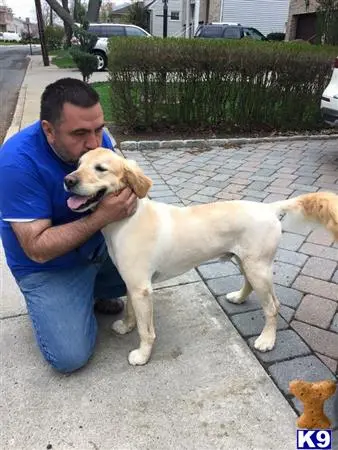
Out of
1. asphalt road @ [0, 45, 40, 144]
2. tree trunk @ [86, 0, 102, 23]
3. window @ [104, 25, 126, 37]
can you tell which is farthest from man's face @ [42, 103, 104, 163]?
tree trunk @ [86, 0, 102, 23]

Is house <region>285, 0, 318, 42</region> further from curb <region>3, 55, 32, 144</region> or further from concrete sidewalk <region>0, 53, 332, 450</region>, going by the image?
concrete sidewalk <region>0, 53, 332, 450</region>

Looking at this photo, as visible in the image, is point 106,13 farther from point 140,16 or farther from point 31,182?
point 31,182

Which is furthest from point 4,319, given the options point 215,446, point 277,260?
point 277,260

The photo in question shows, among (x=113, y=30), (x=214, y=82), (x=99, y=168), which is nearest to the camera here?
(x=99, y=168)

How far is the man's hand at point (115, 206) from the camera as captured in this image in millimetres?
2281

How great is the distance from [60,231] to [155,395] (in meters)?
1.04

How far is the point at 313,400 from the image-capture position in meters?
2.08

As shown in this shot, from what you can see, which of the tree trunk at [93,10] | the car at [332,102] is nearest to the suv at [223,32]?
the tree trunk at [93,10]

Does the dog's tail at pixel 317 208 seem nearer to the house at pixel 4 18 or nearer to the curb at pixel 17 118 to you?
the curb at pixel 17 118

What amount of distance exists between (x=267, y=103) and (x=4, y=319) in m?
6.70

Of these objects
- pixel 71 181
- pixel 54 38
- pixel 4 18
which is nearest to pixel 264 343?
pixel 71 181

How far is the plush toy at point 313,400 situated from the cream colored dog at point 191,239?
599mm

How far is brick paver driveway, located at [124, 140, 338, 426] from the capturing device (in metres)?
2.68

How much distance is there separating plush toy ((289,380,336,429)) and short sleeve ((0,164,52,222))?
1.63 m
